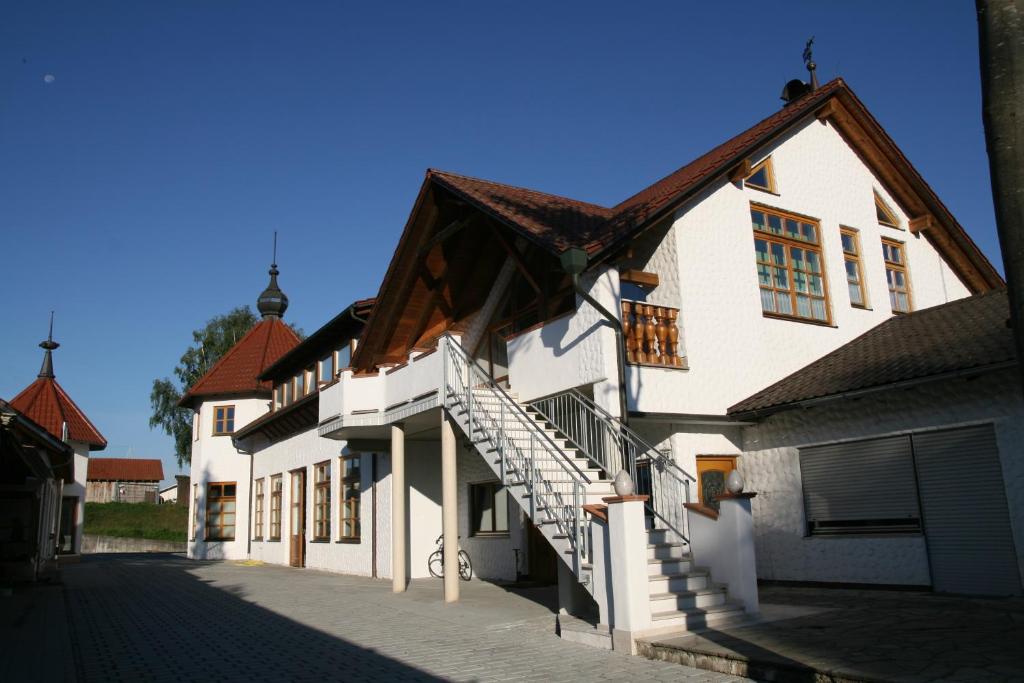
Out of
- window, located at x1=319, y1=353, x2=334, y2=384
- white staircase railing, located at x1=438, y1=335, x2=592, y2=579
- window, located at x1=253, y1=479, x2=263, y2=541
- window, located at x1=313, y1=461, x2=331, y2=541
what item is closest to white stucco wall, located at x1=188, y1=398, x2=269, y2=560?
window, located at x1=253, y1=479, x2=263, y2=541

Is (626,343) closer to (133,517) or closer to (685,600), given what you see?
(685,600)

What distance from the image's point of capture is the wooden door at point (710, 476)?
11805 mm

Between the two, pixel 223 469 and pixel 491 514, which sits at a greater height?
pixel 223 469

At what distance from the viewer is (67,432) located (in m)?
29.6

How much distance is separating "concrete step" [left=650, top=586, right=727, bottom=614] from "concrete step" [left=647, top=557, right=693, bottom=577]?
36 centimetres

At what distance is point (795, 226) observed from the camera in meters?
13.7

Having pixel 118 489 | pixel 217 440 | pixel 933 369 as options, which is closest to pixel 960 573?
pixel 933 369

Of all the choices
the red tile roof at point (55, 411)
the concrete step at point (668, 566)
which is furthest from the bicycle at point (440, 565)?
the red tile roof at point (55, 411)

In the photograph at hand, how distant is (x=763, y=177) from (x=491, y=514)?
800 cm

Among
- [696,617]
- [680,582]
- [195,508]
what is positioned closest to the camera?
[696,617]

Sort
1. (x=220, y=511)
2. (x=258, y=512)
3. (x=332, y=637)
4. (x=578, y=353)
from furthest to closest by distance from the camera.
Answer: (x=220, y=511), (x=258, y=512), (x=578, y=353), (x=332, y=637)

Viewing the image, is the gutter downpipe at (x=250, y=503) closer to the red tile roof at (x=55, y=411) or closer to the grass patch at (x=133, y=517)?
the red tile roof at (x=55, y=411)

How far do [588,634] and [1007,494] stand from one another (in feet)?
16.7

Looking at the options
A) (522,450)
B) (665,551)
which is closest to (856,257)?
(522,450)
